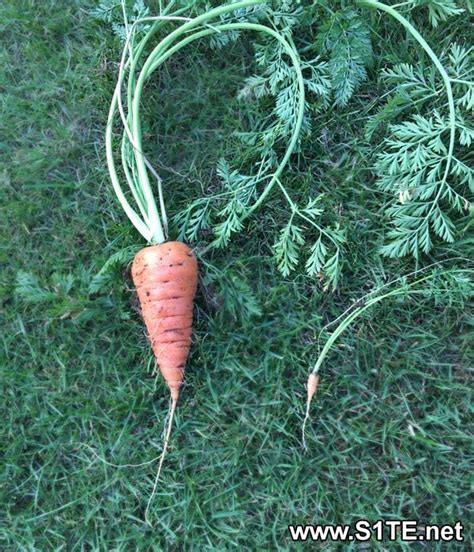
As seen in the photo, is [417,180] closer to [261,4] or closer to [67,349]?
[261,4]

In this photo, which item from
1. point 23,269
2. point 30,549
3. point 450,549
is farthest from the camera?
point 23,269

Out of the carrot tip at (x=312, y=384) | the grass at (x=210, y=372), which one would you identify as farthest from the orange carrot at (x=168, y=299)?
the carrot tip at (x=312, y=384)

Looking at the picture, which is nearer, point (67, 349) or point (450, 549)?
point (450, 549)

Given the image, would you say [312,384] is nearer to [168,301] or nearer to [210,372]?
[210,372]

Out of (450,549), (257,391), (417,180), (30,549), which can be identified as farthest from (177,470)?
(417,180)

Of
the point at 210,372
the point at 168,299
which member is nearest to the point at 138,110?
the point at 168,299

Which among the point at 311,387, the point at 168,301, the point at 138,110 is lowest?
the point at 311,387

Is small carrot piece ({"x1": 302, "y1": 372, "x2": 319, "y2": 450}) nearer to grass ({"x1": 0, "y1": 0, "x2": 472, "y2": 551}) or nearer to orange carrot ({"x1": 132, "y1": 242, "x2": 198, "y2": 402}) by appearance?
grass ({"x1": 0, "y1": 0, "x2": 472, "y2": 551})

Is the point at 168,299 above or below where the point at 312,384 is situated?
above
